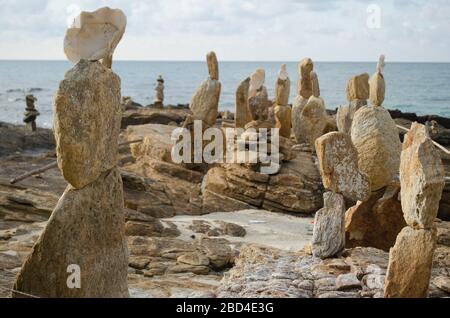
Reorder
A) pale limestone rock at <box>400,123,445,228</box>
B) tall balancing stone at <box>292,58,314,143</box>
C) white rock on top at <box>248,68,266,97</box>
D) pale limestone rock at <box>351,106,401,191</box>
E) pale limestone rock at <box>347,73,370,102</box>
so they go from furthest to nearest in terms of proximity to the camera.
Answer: white rock on top at <box>248,68,266,97</box>, tall balancing stone at <box>292,58,314,143</box>, pale limestone rock at <box>347,73,370,102</box>, pale limestone rock at <box>351,106,401,191</box>, pale limestone rock at <box>400,123,445,228</box>

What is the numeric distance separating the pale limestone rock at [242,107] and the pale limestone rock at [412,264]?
11.3 m

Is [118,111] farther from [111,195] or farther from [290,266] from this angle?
[290,266]

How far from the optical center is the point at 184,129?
15.1 m

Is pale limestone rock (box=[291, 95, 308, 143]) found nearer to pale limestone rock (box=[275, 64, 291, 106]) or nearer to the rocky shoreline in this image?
pale limestone rock (box=[275, 64, 291, 106])

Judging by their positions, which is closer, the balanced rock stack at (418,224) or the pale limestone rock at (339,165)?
the balanced rock stack at (418,224)

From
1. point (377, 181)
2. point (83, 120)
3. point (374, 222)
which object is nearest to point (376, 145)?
point (377, 181)

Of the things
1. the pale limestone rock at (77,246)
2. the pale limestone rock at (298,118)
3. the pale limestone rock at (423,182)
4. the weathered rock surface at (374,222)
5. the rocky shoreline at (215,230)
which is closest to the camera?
the pale limestone rock at (77,246)

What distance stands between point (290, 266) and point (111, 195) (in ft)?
11.1

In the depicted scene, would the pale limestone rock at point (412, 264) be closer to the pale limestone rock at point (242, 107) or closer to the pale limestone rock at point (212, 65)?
the pale limestone rock at point (212, 65)

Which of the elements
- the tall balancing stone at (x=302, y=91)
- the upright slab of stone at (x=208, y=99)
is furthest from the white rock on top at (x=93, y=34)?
the tall balancing stone at (x=302, y=91)

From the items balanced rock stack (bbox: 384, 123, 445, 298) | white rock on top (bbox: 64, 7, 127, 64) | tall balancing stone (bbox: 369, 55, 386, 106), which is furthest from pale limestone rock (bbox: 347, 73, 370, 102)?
white rock on top (bbox: 64, 7, 127, 64)

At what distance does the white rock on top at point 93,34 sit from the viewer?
5156 millimetres

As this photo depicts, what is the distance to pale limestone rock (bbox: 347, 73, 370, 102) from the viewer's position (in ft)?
44.7
